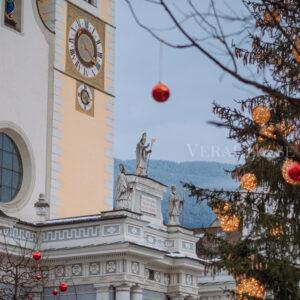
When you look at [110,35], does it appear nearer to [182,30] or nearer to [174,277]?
[174,277]

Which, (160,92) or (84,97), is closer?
(160,92)

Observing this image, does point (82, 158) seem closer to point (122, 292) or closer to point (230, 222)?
point (122, 292)

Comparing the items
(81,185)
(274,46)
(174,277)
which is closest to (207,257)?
(274,46)

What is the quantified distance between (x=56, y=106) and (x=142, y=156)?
10.6 feet

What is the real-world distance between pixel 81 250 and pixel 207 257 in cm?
1020

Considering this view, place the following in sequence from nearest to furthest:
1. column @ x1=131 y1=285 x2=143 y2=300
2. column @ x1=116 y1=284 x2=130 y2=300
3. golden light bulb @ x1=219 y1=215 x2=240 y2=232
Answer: golden light bulb @ x1=219 y1=215 x2=240 y2=232 < column @ x1=116 y1=284 x2=130 y2=300 < column @ x1=131 y1=285 x2=143 y2=300

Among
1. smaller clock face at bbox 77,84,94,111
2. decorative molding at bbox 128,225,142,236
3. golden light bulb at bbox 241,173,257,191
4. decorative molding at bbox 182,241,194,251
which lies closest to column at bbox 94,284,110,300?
decorative molding at bbox 128,225,142,236

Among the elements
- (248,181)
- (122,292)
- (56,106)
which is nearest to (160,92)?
(248,181)

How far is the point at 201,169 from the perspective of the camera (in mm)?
72562

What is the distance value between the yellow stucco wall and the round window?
1.53 meters

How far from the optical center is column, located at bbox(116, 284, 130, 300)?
2552cm

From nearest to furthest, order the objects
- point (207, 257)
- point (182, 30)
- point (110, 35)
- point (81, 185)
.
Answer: point (182, 30) < point (207, 257) < point (81, 185) < point (110, 35)

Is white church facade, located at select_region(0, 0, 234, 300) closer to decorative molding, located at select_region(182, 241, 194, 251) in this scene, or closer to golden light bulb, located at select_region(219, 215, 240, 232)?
decorative molding, located at select_region(182, 241, 194, 251)

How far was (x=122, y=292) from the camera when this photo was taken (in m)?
25.6
